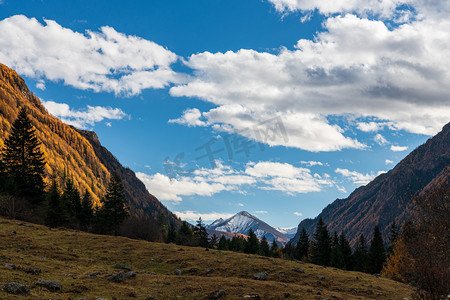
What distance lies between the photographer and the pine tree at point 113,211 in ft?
247

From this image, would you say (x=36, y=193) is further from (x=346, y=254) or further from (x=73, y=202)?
(x=346, y=254)

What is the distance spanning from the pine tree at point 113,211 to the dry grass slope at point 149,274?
2838cm

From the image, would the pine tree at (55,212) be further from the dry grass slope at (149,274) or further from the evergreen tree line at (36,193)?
the dry grass slope at (149,274)

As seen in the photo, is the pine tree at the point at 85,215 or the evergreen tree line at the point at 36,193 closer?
the evergreen tree line at the point at 36,193

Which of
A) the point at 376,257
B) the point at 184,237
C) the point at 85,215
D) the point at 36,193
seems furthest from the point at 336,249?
the point at 36,193

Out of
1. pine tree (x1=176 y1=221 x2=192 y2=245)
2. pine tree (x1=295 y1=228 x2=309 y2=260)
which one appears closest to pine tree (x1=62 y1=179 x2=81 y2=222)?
pine tree (x1=176 y1=221 x2=192 y2=245)

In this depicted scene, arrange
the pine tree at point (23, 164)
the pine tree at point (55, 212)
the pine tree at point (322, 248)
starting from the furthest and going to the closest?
the pine tree at point (322, 248)
the pine tree at point (23, 164)
the pine tree at point (55, 212)

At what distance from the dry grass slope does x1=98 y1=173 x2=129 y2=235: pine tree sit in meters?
28.4

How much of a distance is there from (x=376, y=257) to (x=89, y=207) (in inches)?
3131

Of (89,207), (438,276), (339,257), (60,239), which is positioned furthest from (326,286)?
(89,207)

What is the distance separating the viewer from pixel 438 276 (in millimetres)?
19234

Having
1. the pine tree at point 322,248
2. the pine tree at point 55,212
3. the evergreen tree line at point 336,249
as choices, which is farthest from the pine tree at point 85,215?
the pine tree at point 322,248

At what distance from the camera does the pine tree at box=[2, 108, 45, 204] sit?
7194 cm

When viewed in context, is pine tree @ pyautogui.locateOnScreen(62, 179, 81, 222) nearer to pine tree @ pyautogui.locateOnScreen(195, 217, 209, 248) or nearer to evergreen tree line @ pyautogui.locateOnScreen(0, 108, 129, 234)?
evergreen tree line @ pyautogui.locateOnScreen(0, 108, 129, 234)
